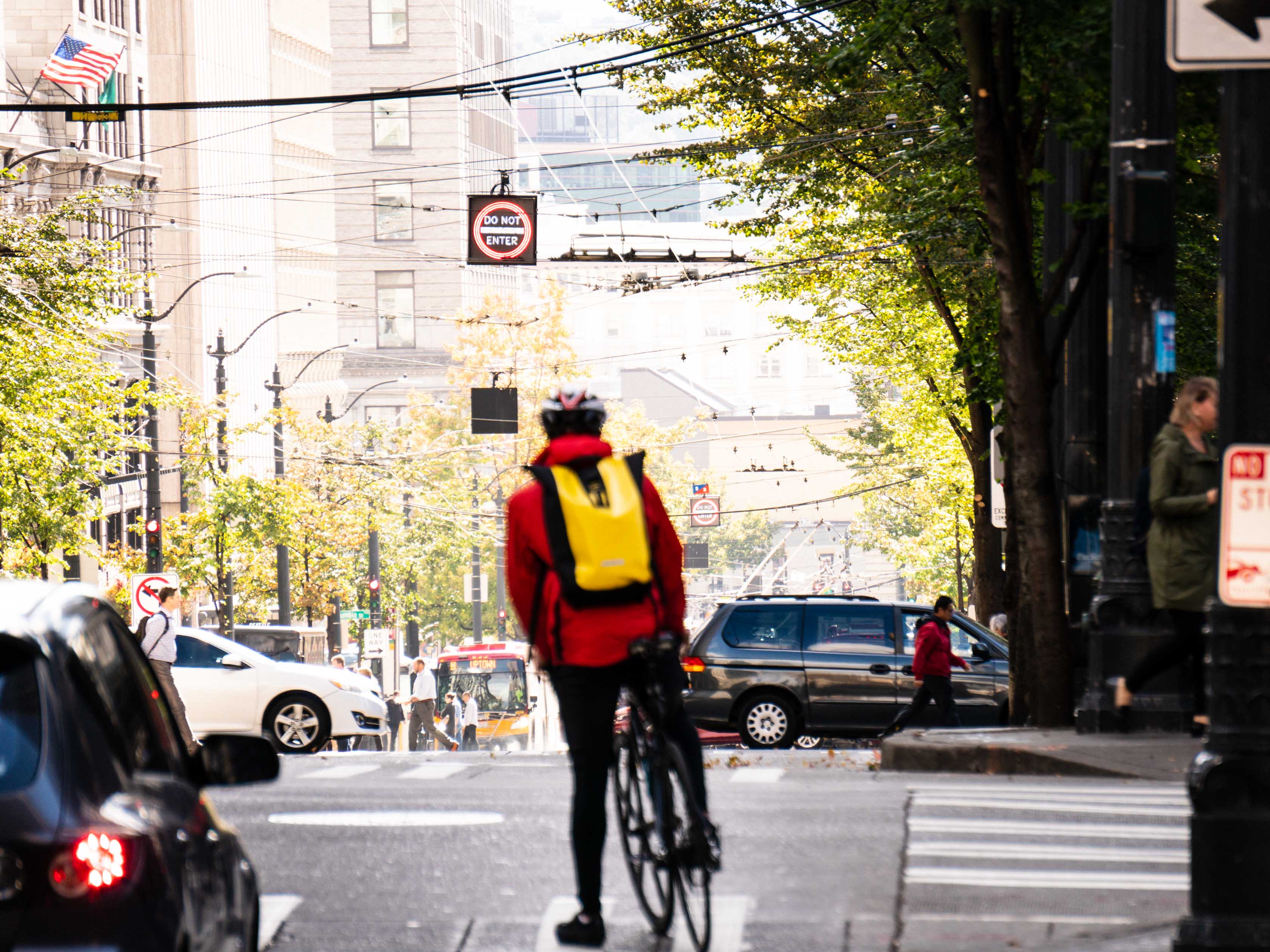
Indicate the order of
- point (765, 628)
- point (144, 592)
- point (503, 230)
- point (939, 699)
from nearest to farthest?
1. point (939, 699)
2. point (765, 628)
3. point (503, 230)
4. point (144, 592)

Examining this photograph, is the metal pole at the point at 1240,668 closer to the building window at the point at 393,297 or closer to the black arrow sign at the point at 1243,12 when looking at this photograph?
the black arrow sign at the point at 1243,12

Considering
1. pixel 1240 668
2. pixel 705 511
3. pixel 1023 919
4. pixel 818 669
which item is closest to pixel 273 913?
pixel 1023 919

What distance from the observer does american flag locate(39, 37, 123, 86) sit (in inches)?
1720

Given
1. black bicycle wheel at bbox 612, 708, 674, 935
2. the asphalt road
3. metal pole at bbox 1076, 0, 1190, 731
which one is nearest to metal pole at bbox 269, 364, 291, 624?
metal pole at bbox 1076, 0, 1190, 731

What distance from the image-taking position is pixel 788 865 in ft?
27.2

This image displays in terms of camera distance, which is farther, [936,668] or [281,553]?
[281,553]

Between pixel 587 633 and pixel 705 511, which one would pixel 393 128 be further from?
pixel 587 633

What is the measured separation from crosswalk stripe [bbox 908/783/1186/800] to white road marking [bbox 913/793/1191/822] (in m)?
0.28

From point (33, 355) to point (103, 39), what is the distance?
36902 mm

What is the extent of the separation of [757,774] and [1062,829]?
3.76 meters

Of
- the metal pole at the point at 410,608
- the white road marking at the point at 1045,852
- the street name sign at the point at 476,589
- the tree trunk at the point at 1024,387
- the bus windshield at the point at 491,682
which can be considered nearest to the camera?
the white road marking at the point at 1045,852

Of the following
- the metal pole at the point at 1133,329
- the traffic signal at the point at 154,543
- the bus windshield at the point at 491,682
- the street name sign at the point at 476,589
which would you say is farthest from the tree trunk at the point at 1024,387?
the street name sign at the point at 476,589

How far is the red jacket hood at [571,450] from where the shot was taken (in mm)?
6309

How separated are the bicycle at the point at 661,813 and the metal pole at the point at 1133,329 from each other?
21.1ft
